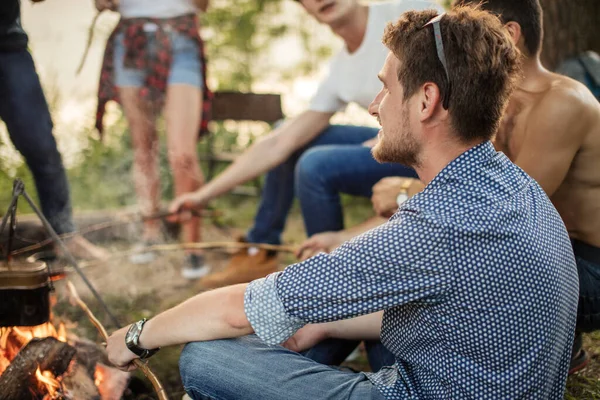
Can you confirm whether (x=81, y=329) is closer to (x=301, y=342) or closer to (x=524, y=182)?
(x=301, y=342)

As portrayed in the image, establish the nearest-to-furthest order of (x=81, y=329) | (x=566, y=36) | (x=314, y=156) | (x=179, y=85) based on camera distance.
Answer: (x=81, y=329), (x=314, y=156), (x=566, y=36), (x=179, y=85)

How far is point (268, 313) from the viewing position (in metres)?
1.70

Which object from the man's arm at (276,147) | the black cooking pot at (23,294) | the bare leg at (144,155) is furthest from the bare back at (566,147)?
the bare leg at (144,155)

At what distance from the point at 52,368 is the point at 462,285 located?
153cm

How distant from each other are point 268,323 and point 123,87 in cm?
298

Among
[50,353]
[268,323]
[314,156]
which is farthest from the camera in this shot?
[314,156]

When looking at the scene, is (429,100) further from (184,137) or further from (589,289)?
(184,137)

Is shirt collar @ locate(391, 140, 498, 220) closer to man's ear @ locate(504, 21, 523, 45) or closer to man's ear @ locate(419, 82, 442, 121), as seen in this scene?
man's ear @ locate(419, 82, 442, 121)

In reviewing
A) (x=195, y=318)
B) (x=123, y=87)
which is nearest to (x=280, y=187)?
(x=123, y=87)

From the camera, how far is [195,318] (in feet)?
6.08

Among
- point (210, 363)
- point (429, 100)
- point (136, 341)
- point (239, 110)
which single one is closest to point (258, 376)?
point (210, 363)

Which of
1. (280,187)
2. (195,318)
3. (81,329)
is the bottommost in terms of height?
(81,329)

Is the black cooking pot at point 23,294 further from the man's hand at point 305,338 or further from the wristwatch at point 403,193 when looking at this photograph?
the wristwatch at point 403,193

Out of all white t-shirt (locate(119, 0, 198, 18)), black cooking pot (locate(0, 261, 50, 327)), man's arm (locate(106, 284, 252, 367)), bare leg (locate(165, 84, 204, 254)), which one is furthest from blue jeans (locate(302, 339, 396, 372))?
white t-shirt (locate(119, 0, 198, 18))
